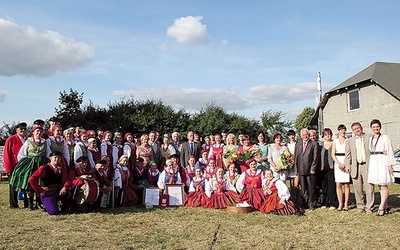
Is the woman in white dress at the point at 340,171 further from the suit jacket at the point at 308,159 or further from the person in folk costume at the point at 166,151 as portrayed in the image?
the person in folk costume at the point at 166,151

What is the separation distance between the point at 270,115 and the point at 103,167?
73.6 feet

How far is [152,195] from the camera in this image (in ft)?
25.5

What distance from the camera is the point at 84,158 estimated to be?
6996mm

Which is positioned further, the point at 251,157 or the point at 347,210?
the point at 251,157

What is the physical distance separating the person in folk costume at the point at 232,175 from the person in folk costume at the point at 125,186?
1965mm

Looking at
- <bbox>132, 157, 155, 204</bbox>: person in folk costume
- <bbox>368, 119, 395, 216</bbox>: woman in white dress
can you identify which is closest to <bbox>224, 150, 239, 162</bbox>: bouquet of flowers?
<bbox>132, 157, 155, 204</bbox>: person in folk costume

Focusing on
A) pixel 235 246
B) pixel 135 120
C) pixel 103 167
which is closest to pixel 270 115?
pixel 135 120

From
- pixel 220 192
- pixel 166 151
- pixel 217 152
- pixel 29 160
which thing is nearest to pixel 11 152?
pixel 29 160

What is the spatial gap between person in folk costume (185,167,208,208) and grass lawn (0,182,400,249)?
59 centimetres

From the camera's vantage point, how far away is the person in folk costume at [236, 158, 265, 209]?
280 inches

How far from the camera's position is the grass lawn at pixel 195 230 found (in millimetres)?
4621

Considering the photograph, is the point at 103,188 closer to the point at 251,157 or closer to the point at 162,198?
the point at 162,198

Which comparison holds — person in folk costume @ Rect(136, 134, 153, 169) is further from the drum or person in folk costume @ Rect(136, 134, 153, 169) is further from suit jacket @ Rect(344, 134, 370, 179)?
suit jacket @ Rect(344, 134, 370, 179)

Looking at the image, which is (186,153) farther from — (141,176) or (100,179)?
(100,179)
